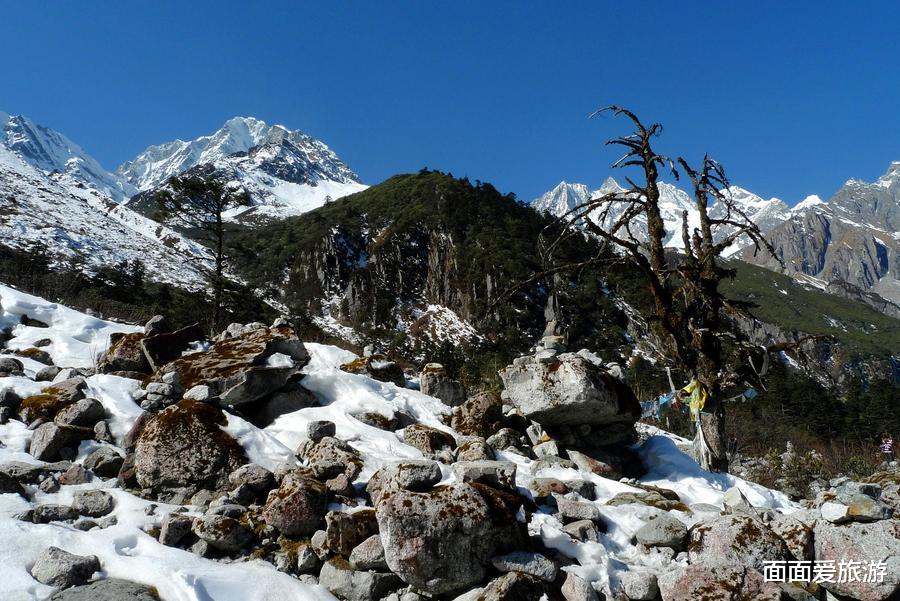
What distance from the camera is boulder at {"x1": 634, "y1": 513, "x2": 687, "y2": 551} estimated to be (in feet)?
18.7

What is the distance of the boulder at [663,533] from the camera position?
5711 millimetres

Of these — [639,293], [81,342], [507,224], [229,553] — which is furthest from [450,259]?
[229,553]

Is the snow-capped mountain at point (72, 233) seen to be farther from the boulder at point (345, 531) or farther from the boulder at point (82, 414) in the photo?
the boulder at point (345, 531)

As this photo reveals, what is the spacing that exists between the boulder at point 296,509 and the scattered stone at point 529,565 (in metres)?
2.06

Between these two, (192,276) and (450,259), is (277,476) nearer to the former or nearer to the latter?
(192,276)

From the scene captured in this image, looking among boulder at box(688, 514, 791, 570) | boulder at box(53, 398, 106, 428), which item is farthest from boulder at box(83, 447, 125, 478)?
boulder at box(688, 514, 791, 570)

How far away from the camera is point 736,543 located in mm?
5336

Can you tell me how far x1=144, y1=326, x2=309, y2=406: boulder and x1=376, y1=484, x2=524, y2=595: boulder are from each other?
13.8 feet

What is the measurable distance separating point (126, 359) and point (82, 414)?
2776mm

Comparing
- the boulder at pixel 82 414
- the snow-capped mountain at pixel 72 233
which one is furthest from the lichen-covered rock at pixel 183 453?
the snow-capped mountain at pixel 72 233

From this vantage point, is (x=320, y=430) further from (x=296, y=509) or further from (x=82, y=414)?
(x=82, y=414)

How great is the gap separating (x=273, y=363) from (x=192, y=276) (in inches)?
2668

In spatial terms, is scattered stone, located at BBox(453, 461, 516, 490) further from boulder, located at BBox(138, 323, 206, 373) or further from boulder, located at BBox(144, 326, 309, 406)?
boulder, located at BBox(138, 323, 206, 373)

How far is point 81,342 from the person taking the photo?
11.8 m
